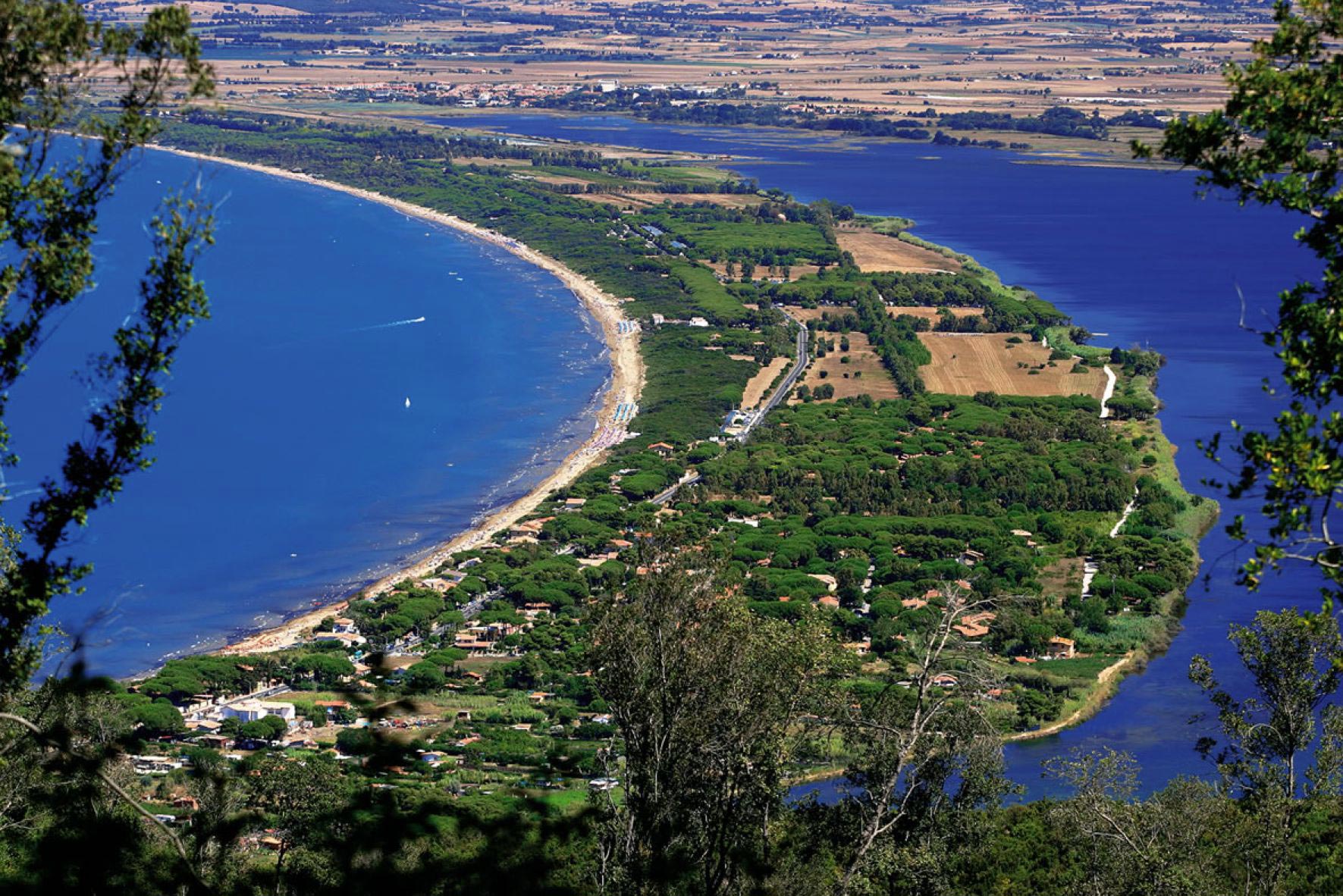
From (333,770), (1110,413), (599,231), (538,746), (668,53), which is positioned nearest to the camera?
(333,770)

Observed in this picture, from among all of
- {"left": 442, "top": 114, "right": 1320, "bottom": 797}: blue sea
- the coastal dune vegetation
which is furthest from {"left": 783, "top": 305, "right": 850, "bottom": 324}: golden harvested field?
{"left": 442, "top": 114, "right": 1320, "bottom": 797}: blue sea

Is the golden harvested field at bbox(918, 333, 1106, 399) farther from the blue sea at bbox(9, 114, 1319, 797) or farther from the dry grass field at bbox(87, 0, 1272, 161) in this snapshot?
the dry grass field at bbox(87, 0, 1272, 161)

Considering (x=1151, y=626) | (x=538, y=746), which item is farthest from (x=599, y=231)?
(x=538, y=746)

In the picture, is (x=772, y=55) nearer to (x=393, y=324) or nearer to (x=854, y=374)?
(x=393, y=324)

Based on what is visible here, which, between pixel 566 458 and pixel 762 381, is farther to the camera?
pixel 762 381

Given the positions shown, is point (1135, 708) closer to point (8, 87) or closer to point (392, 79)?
point (8, 87)

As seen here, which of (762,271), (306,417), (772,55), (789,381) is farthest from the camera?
(772,55)

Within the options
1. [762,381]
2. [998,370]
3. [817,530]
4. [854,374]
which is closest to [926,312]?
[998,370]
